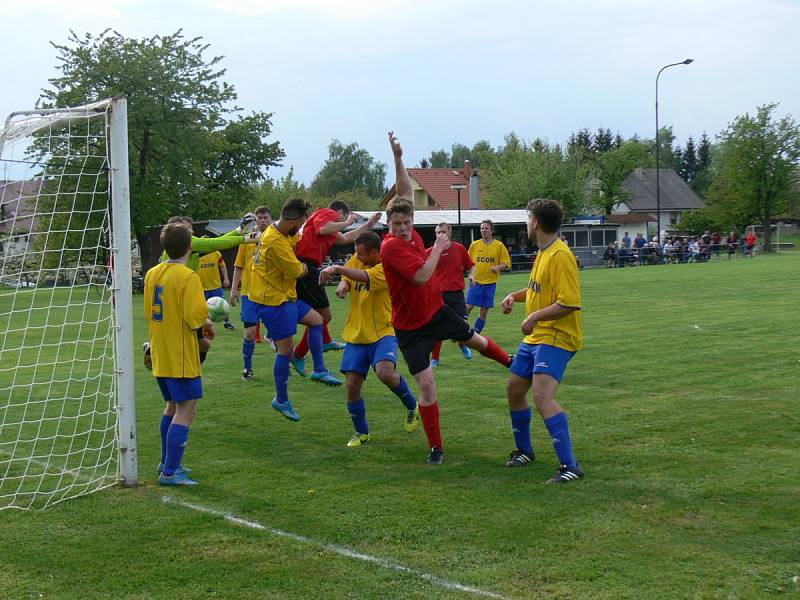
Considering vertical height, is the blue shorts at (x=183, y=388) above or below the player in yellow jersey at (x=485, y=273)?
below

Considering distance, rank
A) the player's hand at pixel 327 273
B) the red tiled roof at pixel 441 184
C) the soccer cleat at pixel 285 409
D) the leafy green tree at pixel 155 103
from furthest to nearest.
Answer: the red tiled roof at pixel 441 184 → the leafy green tree at pixel 155 103 → the soccer cleat at pixel 285 409 → the player's hand at pixel 327 273

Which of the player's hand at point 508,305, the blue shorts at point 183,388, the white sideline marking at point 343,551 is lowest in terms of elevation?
the white sideline marking at point 343,551

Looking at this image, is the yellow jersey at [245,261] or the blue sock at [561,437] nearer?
the blue sock at [561,437]

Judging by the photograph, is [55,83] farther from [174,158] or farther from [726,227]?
[726,227]

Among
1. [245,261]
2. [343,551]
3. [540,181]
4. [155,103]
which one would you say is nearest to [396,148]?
[343,551]

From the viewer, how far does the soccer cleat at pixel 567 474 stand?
6039 mm

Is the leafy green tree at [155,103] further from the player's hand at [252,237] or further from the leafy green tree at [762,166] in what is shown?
the leafy green tree at [762,166]

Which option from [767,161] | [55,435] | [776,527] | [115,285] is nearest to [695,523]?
[776,527]

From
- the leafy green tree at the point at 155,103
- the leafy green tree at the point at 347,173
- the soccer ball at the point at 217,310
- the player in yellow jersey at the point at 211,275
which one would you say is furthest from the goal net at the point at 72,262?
the leafy green tree at the point at 347,173

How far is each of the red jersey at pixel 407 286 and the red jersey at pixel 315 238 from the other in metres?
2.86

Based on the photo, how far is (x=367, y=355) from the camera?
24.7 ft

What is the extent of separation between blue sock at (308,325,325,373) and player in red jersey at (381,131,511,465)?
10.4 feet

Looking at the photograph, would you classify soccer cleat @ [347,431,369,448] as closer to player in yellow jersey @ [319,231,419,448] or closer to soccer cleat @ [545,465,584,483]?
player in yellow jersey @ [319,231,419,448]

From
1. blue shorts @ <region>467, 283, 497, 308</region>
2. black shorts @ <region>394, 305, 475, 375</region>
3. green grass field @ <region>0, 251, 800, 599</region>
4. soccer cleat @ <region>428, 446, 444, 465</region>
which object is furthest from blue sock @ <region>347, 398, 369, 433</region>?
blue shorts @ <region>467, 283, 497, 308</region>
